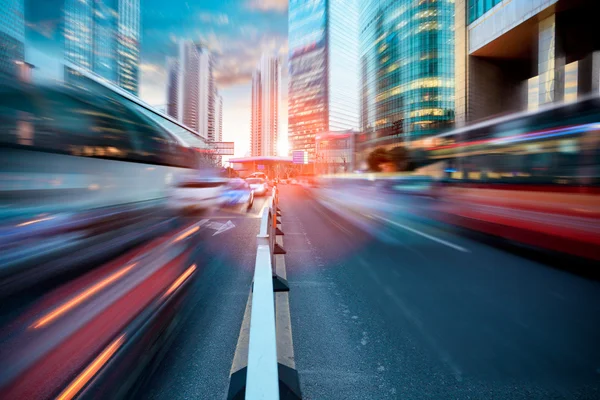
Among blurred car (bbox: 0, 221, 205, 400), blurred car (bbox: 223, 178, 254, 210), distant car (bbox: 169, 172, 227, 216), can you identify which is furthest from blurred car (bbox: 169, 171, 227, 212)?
blurred car (bbox: 0, 221, 205, 400)

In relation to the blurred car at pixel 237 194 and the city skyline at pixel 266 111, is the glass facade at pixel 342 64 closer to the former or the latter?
the city skyline at pixel 266 111

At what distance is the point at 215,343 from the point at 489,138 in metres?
10.5

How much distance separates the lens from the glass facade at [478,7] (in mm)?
34875

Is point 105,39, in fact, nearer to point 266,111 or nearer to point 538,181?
point 538,181

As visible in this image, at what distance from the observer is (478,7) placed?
36.8 meters

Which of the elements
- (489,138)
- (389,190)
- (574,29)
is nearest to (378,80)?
(574,29)

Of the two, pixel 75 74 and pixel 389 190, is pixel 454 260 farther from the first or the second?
pixel 389 190

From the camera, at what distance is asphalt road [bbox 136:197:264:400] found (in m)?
2.04

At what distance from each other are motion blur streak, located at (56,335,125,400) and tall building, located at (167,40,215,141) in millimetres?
21068

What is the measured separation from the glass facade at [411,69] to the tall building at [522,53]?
74.9 feet

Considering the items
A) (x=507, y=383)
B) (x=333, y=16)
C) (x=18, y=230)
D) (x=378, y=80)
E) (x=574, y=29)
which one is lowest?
(x=507, y=383)

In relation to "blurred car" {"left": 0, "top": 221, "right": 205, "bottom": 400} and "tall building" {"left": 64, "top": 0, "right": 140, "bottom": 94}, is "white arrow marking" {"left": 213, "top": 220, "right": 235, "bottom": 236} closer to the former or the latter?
"blurred car" {"left": 0, "top": 221, "right": 205, "bottom": 400}

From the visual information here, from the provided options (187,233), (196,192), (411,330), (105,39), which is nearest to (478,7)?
(105,39)

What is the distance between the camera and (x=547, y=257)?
5.73 metres
